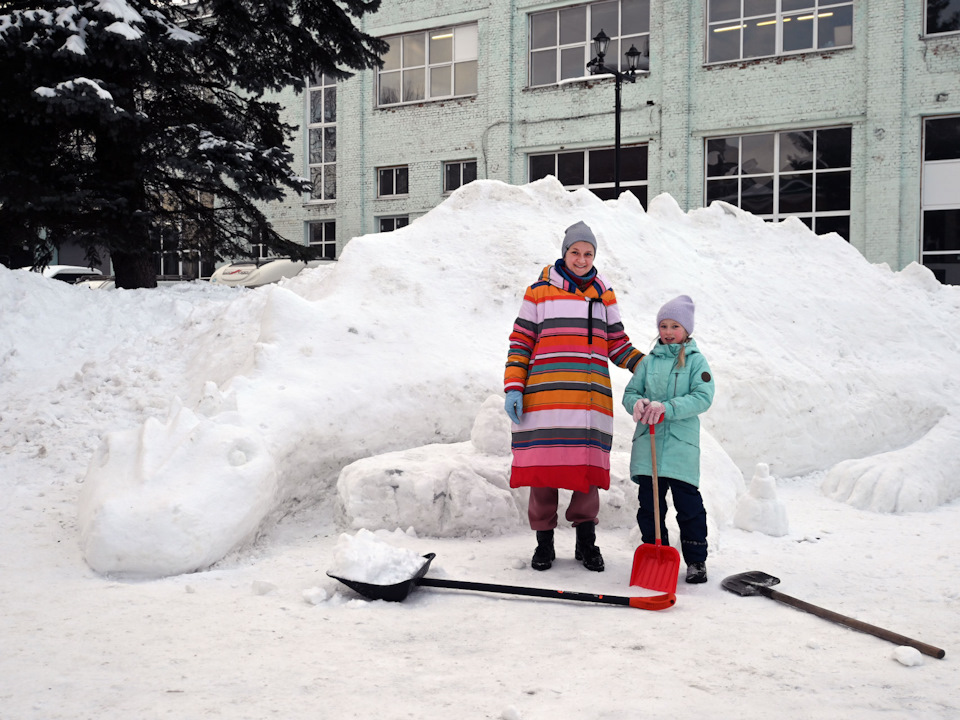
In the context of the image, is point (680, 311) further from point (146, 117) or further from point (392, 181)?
point (392, 181)

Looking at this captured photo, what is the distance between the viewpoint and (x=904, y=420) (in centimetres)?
720

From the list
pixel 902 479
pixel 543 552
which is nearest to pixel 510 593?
pixel 543 552

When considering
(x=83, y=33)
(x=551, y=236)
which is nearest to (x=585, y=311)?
(x=551, y=236)

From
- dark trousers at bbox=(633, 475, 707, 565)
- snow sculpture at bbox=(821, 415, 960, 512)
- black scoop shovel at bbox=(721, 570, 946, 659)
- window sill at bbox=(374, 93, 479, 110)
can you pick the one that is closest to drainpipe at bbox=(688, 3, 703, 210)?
window sill at bbox=(374, 93, 479, 110)

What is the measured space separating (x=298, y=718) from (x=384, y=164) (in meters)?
23.0

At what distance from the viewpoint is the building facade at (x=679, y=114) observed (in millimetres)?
18000

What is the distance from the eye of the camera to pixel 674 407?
166 inches

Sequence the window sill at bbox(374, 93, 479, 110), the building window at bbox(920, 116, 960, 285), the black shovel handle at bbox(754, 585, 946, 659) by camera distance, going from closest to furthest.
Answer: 1. the black shovel handle at bbox(754, 585, 946, 659)
2. the building window at bbox(920, 116, 960, 285)
3. the window sill at bbox(374, 93, 479, 110)

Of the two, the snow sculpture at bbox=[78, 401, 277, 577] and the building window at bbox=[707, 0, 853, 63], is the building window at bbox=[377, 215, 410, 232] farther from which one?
the snow sculpture at bbox=[78, 401, 277, 577]

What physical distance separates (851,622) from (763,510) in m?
1.55

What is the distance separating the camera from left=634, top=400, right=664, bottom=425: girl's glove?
13.6ft

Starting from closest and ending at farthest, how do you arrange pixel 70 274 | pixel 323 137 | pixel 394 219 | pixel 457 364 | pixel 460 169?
pixel 457 364 → pixel 460 169 → pixel 394 219 → pixel 70 274 → pixel 323 137

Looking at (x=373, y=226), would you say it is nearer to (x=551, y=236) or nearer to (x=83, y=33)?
(x=83, y=33)

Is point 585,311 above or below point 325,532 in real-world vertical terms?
above
